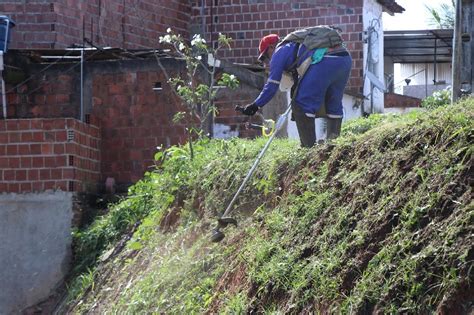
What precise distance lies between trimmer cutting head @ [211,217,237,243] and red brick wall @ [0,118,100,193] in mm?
3447

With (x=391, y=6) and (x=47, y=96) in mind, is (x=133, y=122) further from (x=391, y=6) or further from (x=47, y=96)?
(x=391, y=6)

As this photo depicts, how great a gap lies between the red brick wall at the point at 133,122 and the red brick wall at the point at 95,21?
336cm

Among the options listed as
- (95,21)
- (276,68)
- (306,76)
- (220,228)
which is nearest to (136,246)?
(220,228)

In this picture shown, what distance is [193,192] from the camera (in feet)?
35.7

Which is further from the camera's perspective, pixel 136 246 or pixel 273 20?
pixel 273 20

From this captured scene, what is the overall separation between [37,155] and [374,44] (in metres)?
9.52

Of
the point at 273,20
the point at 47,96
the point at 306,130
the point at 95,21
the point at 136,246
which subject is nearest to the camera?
the point at 306,130

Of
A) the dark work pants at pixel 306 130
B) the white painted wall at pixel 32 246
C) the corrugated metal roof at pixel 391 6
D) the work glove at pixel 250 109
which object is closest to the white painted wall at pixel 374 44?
the corrugated metal roof at pixel 391 6

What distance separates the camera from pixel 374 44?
2028 cm

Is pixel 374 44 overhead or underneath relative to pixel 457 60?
overhead

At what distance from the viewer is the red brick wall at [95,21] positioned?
1723 cm

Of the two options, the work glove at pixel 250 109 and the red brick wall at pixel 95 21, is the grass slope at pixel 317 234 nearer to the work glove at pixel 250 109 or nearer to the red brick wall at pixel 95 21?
the work glove at pixel 250 109

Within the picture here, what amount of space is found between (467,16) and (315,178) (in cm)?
320

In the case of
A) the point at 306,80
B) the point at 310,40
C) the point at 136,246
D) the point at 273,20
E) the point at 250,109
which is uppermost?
the point at 273,20
